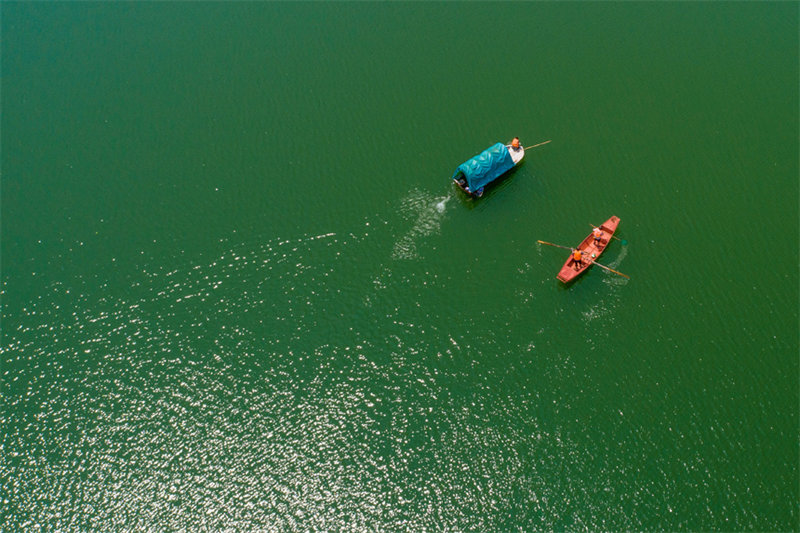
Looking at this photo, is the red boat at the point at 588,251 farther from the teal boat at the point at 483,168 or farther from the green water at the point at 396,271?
the teal boat at the point at 483,168

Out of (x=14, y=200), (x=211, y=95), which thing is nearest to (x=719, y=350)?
(x=211, y=95)

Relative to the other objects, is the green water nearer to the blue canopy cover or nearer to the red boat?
the red boat

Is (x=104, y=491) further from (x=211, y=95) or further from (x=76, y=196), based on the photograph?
(x=211, y=95)

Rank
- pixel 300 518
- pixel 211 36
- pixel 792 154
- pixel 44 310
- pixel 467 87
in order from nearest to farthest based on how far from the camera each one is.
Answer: pixel 300 518 → pixel 44 310 → pixel 792 154 → pixel 467 87 → pixel 211 36

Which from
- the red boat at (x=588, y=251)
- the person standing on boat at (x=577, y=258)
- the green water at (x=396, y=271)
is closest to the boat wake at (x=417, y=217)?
the green water at (x=396, y=271)

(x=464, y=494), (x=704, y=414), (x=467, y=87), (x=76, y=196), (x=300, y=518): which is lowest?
(x=704, y=414)

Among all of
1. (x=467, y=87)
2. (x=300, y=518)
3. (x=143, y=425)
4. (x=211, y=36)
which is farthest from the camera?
(x=211, y=36)
